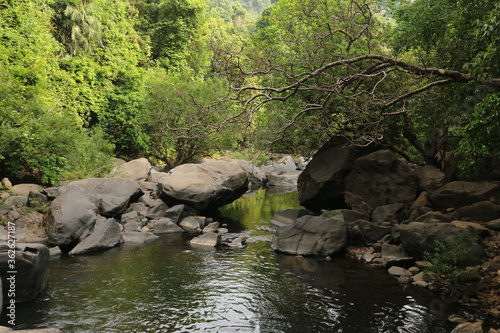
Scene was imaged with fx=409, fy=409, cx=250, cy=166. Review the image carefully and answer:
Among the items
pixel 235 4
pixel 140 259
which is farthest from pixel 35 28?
pixel 235 4

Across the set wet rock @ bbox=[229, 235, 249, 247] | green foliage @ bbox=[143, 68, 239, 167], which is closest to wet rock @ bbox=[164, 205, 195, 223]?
wet rock @ bbox=[229, 235, 249, 247]

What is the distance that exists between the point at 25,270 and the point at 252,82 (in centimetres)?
1078

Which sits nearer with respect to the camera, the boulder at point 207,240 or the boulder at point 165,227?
the boulder at point 207,240

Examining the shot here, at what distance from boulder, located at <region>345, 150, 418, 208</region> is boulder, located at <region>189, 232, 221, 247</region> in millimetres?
4894

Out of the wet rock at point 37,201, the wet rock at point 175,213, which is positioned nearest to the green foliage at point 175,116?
the wet rock at point 175,213

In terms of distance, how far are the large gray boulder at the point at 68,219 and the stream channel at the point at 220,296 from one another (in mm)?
783

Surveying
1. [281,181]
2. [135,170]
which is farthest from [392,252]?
[281,181]

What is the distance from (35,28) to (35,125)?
7.03 m

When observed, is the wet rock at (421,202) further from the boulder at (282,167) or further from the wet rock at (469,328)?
the boulder at (282,167)

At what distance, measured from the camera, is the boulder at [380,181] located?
1402 cm

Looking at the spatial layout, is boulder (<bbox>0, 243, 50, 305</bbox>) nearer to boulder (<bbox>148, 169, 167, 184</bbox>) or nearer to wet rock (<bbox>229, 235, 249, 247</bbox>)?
wet rock (<bbox>229, 235, 249, 247</bbox>)

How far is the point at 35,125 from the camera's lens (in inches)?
563

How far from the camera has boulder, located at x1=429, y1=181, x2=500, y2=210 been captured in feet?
38.8

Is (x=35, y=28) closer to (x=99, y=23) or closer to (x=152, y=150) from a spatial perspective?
(x=99, y=23)
